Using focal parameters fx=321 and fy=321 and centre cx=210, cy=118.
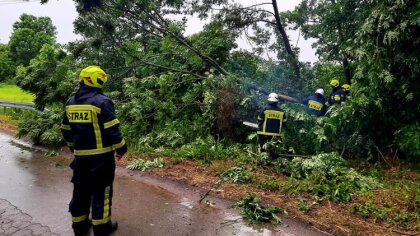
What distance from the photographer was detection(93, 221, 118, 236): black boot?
378cm

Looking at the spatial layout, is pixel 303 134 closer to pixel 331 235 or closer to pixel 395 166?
pixel 395 166

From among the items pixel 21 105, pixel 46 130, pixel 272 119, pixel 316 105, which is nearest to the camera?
pixel 272 119

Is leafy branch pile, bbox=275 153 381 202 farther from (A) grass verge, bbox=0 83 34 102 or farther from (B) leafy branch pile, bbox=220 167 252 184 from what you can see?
(A) grass verge, bbox=0 83 34 102

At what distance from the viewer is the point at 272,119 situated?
730cm

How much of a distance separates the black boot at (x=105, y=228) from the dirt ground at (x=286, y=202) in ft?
6.07

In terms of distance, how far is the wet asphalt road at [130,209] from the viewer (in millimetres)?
4121

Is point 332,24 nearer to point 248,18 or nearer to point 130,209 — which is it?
point 248,18

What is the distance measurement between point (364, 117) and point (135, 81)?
22.0 feet

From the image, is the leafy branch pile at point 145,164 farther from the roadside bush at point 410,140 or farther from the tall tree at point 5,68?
the tall tree at point 5,68

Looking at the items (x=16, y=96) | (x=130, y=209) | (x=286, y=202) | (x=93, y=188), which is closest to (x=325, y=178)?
(x=286, y=202)

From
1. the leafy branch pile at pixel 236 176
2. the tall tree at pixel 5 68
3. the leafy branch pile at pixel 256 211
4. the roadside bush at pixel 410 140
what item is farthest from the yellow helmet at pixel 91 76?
the tall tree at pixel 5 68

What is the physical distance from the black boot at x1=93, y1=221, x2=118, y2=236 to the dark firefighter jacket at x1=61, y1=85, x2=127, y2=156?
0.87m

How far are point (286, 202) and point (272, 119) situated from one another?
264cm

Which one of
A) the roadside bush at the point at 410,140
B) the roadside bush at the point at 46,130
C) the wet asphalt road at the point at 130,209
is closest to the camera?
the wet asphalt road at the point at 130,209
